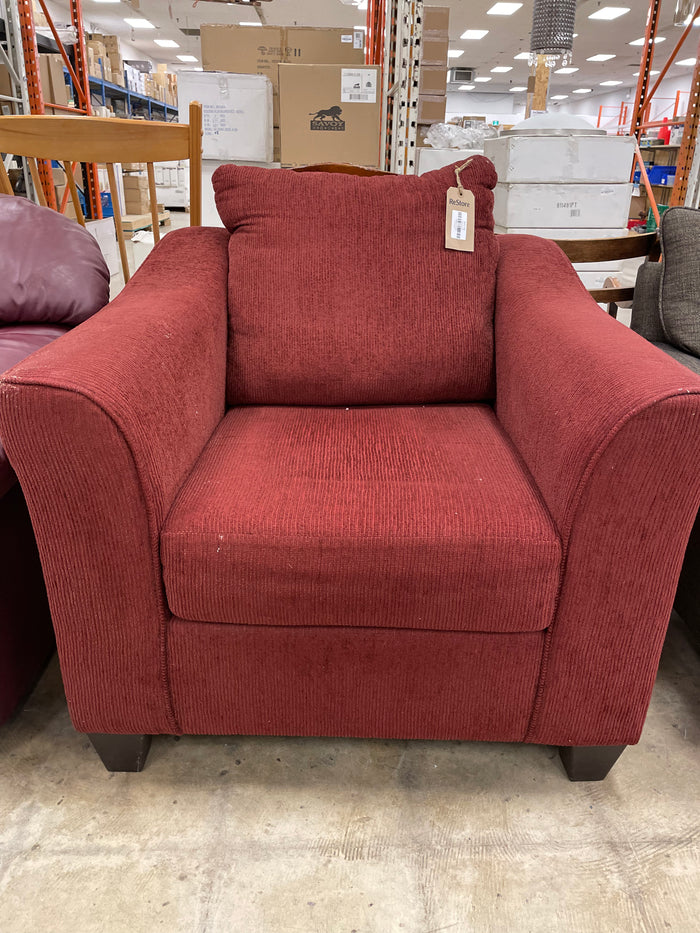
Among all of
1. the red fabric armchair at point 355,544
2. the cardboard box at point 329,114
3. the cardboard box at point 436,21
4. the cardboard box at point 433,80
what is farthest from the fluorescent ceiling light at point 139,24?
the red fabric armchair at point 355,544

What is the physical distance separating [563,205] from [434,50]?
4.28 ft

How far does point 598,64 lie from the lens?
13.6 metres

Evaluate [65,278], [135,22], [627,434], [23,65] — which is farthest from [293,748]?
[135,22]

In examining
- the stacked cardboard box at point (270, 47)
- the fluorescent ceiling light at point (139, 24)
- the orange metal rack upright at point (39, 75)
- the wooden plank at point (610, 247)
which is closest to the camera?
the wooden plank at point (610, 247)

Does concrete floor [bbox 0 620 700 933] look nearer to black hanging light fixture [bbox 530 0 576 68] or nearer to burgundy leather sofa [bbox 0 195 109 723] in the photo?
burgundy leather sofa [bbox 0 195 109 723]

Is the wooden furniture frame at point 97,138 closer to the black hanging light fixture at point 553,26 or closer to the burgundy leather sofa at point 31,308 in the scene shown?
the burgundy leather sofa at point 31,308

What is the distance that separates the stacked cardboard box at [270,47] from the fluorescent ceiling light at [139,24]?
908 centimetres

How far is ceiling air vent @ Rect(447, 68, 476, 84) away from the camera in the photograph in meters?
15.0

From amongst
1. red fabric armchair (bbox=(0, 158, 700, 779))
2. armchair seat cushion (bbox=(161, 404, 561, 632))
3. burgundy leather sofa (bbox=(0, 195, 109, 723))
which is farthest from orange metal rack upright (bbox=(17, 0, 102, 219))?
armchair seat cushion (bbox=(161, 404, 561, 632))

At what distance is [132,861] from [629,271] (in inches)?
228

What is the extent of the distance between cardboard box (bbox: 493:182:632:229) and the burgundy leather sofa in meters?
1.90

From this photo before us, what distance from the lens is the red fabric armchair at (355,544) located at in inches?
33.6

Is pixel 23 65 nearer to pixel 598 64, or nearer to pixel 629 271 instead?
pixel 629 271

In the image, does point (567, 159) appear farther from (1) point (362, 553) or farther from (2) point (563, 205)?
(1) point (362, 553)
